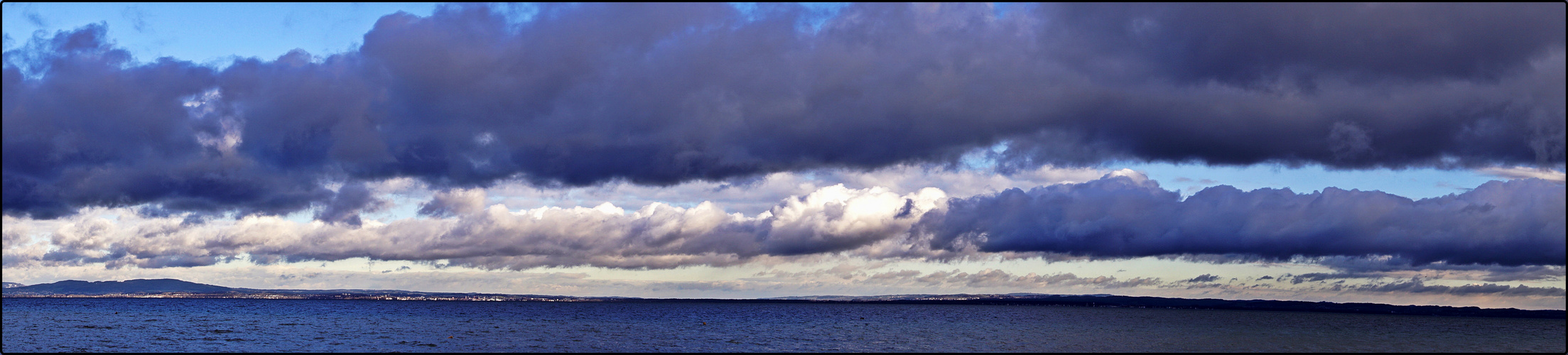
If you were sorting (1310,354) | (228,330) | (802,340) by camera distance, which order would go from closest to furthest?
1. (1310,354)
2. (802,340)
3. (228,330)

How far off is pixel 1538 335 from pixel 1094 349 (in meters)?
127

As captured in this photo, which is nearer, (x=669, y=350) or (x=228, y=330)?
(x=669, y=350)

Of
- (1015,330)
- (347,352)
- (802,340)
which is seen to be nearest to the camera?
(347,352)

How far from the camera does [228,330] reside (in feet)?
434

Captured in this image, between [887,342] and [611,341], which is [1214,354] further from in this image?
[611,341]

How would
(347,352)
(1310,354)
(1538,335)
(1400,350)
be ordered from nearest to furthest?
1. (347,352)
2. (1310,354)
3. (1400,350)
4. (1538,335)

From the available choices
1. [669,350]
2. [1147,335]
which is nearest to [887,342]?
[669,350]

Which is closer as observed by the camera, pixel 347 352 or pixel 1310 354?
pixel 347 352

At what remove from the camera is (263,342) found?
106 metres

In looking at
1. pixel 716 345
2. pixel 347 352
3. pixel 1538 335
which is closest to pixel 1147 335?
pixel 716 345

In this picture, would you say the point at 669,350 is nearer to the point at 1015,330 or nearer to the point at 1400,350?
the point at 1015,330

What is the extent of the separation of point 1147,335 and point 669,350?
75336mm

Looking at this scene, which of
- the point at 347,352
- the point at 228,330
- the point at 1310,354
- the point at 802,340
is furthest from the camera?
the point at 228,330

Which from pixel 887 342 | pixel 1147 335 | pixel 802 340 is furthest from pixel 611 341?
pixel 1147 335
